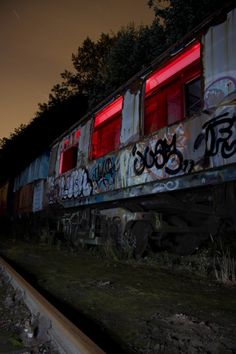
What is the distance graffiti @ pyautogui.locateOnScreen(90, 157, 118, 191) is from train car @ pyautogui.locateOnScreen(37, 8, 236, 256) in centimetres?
2

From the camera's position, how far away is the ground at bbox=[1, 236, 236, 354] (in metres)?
2.63

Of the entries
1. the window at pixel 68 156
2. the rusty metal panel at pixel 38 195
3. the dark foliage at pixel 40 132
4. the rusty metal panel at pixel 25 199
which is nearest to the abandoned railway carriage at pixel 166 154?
the window at pixel 68 156

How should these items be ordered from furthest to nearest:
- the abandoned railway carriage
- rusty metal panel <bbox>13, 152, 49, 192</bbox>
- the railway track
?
rusty metal panel <bbox>13, 152, 49, 192</bbox> < the abandoned railway carriage < the railway track

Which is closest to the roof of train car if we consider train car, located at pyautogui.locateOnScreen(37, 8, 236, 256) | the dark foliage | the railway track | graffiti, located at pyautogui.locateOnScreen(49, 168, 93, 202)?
train car, located at pyautogui.locateOnScreen(37, 8, 236, 256)

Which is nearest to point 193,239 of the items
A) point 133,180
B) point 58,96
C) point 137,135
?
point 133,180

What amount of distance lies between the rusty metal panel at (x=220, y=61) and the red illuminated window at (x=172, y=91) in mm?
409

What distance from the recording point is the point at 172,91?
733 cm

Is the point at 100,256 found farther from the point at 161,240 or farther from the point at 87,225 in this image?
the point at 161,240

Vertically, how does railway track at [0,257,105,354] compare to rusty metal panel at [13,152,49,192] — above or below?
below

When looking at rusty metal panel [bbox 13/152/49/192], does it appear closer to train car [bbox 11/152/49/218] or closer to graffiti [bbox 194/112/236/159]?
train car [bbox 11/152/49/218]

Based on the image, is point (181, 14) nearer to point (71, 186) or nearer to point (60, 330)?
point (71, 186)

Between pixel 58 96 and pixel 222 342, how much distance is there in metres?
30.7

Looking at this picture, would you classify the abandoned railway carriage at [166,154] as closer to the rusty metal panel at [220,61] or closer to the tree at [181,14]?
the rusty metal panel at [220,61]

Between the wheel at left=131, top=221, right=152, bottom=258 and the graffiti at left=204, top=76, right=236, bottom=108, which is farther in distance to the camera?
the wheel at left=131, top=221, right=152, bottom=258
